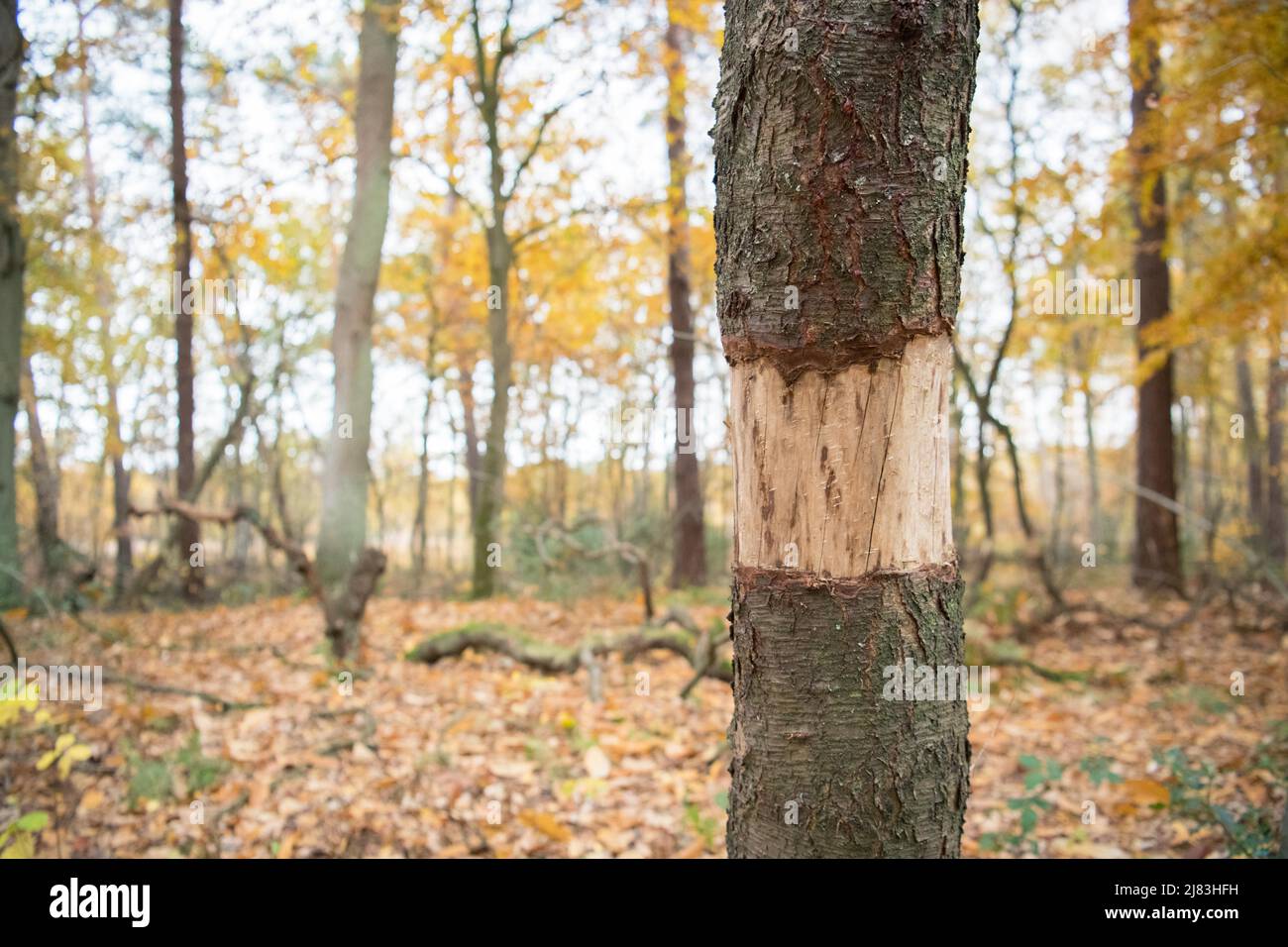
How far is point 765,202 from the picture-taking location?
1590 mm

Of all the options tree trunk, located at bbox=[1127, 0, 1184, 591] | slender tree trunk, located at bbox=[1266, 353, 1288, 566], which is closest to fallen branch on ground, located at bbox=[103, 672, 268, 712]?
tree trunk, located at bbox=[1127, 0, 1184, 591]

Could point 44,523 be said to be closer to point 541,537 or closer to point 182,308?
point 182,308

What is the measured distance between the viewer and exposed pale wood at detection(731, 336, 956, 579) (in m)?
1.58

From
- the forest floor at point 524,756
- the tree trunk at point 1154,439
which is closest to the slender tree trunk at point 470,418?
the forest floor at point 524,756

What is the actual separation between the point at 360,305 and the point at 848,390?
7.83 metres

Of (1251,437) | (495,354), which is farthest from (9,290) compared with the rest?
(1251,437)

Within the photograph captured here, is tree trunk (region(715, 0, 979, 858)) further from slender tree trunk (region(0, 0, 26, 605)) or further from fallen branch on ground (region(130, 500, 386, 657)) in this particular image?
slender tree trunk (region(0, 0, 26, 605))

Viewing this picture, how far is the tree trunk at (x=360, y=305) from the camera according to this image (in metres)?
8.08

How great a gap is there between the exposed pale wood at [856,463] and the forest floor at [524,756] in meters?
1.00

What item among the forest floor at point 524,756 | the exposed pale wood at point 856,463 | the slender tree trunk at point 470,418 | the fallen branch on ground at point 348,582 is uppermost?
the slender tree trunk at point 470,418

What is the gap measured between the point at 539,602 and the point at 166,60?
890 centimetres

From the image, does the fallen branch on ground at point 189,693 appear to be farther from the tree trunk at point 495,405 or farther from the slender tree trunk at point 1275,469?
the slender tree trunk at point 1275,469

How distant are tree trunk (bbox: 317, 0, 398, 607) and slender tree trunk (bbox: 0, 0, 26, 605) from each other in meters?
3.02
